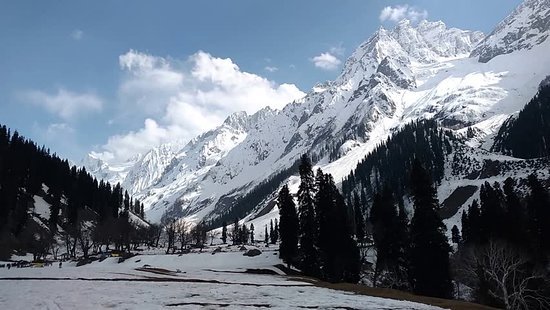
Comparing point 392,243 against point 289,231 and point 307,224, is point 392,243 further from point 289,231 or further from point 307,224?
point 289,231

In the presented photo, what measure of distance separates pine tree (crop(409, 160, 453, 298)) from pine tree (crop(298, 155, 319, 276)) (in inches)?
574

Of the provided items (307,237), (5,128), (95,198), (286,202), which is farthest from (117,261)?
(5,128)

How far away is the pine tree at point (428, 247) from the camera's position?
4938 cm

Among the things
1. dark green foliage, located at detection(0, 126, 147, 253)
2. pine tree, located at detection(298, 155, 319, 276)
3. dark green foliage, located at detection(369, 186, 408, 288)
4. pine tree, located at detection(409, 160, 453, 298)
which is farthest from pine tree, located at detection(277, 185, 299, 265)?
dark green foliage, located at detection(0, 126, 147, 253)

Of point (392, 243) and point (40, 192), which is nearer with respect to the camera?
point (392, 243)

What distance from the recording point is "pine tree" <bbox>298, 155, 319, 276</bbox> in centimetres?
6310

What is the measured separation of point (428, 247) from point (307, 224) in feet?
62.2

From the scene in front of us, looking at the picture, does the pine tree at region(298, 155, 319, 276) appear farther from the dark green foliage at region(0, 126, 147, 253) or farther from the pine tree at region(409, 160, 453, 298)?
the dark green foliage at region(0, 126, 147, 253)

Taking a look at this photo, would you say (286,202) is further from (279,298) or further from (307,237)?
(279,298)

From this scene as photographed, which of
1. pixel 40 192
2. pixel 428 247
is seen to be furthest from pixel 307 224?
pixel 40 192

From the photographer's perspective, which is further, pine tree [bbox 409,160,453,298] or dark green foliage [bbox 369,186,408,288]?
dark green foliage [bbox 369,186,408,288]

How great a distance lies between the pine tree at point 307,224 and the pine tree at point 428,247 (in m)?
14.6

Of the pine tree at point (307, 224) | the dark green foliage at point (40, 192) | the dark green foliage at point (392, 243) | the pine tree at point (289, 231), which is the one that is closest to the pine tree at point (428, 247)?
the dark green foliage at point (392, 243)

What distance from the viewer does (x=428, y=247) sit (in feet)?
167
